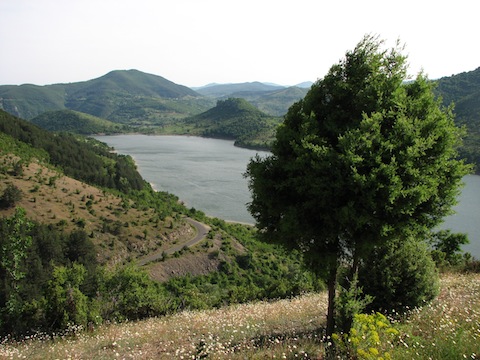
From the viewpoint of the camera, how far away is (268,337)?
857cm

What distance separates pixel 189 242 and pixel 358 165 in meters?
54.7

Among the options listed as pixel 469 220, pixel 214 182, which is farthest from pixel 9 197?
pixel 469 220

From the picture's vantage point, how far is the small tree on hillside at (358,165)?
7.36 metres

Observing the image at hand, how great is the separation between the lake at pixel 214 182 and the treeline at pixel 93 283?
1413cm

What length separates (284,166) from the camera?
27.7 feet

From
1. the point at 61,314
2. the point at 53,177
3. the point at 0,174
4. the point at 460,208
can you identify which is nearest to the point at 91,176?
the point at 53,177

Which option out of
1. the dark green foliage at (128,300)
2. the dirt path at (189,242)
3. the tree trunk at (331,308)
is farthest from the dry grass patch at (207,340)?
the dirt path at (189,242)

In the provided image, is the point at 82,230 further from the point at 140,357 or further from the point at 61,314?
the point at 140,357

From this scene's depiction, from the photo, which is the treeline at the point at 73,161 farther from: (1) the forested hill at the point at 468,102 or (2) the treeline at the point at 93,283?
(1) the forested hill at the point at 468,102

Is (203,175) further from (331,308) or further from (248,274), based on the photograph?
(331,308)

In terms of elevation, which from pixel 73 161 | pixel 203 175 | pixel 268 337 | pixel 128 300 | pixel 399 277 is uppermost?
pixel 399 277

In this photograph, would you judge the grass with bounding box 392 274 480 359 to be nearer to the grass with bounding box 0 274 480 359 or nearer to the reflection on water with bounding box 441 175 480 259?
the grass with bounding box 0 274 480 359

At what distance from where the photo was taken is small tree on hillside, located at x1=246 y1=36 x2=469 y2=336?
24.1ft

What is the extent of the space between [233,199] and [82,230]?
4589cm
